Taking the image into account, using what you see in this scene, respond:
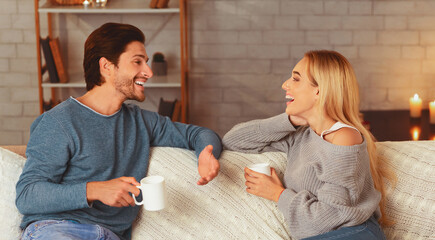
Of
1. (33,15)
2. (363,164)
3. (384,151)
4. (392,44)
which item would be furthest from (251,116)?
(363,164)

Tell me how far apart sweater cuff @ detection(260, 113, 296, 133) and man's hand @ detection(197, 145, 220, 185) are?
0.28 meters

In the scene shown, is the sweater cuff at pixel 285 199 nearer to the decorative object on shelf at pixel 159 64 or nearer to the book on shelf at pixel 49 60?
the decorative object on shelf at pixel 159 64

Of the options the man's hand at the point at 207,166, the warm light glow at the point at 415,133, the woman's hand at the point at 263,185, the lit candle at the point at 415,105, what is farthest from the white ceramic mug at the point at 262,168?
the lit candle at the point at 415,105

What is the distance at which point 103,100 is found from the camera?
204cm

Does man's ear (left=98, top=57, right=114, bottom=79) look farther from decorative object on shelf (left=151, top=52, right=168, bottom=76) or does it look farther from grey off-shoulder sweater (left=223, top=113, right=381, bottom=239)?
decorative object on shelf (left=151, top=52, right=168, bottom=76)

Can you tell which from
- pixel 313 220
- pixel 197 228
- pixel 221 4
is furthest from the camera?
pixel 221 4

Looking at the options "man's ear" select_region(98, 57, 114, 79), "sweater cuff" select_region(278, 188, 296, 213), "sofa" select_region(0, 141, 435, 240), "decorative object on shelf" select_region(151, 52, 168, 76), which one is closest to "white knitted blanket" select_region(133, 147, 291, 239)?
"sofa" select_region(0, 141, 435, 240)

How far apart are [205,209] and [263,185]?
24cm

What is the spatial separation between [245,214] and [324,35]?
7.25 ft

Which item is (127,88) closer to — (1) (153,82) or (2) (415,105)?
(1) (153,82)

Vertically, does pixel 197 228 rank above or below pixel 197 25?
below

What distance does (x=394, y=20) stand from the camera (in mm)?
3936

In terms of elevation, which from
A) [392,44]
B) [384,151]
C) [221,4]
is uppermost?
[221,4]

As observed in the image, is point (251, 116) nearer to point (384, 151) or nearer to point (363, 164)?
point (384, 151)
